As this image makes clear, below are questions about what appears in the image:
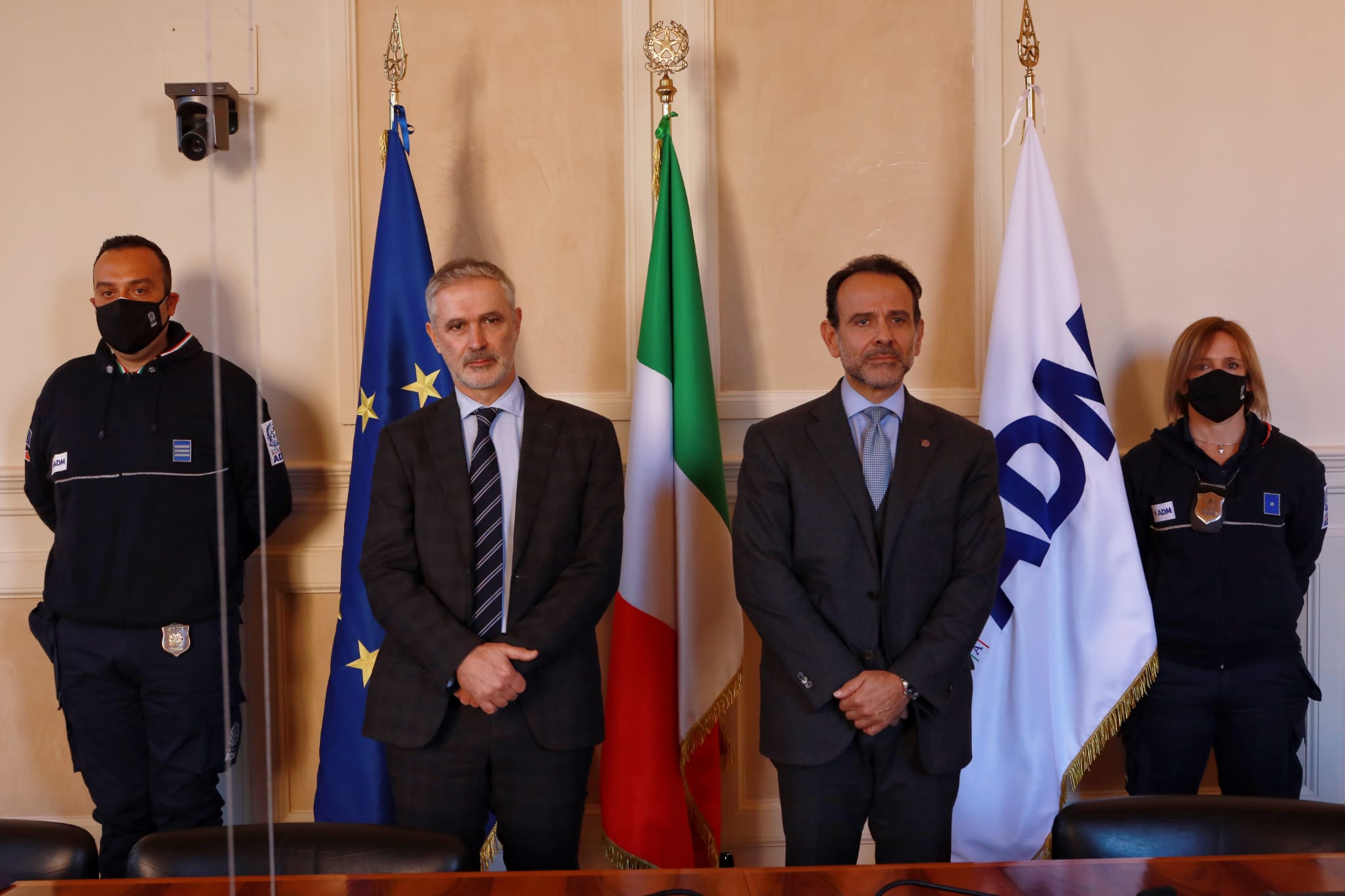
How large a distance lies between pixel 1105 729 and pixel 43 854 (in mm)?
2489

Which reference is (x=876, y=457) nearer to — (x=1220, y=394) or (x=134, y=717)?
(x=1220, y=394)

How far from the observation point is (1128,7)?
328 cm

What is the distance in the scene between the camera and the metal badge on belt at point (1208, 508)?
109 inches

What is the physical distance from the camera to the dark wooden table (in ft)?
4.33

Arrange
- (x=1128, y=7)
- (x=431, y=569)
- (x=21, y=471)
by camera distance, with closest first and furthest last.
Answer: (x=431, y=569) < (x=21, y=471) < (x=1128, y=7)

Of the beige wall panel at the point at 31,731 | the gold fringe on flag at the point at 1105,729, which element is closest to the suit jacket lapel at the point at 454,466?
the beige wall panel at the point at 31,731

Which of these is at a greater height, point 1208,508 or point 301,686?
point 1208,508

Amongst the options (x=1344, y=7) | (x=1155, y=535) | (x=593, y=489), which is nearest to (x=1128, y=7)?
(x=1344, y=7)

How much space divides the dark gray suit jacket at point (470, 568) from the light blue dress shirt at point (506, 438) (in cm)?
2

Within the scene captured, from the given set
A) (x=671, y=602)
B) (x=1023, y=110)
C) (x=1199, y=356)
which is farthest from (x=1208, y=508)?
(x=671, y=602)

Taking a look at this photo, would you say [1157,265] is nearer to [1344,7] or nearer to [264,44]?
[1344,7]

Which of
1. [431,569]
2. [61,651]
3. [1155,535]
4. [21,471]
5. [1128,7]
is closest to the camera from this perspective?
[431,569]

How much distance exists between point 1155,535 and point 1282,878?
5.45ft

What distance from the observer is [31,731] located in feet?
9.99
